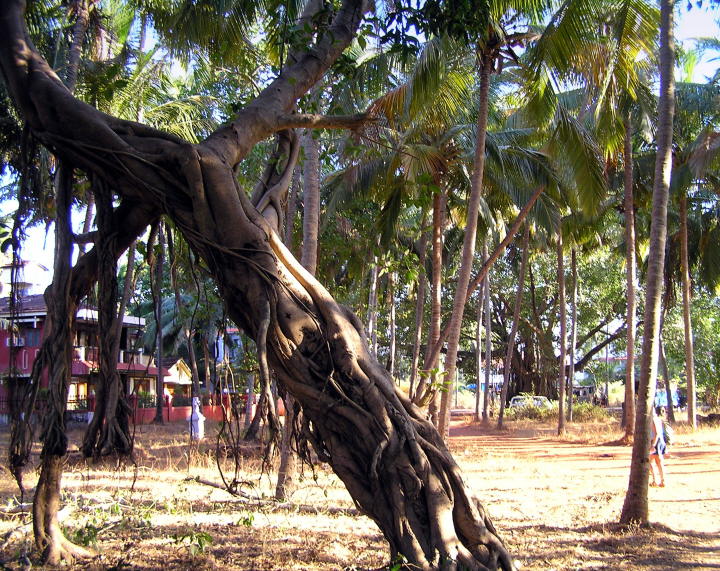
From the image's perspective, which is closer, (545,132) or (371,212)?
(545,132)

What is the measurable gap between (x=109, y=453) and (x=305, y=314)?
1972mm

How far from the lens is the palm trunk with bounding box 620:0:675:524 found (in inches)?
315

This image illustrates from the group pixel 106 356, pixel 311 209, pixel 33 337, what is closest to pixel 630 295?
pixel 311 209

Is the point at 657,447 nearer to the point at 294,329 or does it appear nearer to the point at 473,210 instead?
the point at 473,210

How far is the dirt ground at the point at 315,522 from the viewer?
5.95 meters

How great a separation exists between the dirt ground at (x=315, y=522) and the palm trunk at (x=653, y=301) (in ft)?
1.38

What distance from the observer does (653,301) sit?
827 cm

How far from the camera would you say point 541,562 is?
6.22 meters

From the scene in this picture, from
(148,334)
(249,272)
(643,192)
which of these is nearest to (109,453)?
(249,272)

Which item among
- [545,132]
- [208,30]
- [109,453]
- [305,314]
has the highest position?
[545,132]

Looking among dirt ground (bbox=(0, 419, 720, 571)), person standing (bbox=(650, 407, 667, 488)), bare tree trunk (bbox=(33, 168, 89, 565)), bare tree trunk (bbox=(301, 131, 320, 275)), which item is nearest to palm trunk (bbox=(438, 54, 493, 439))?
dirt ground (bbox=(0, 419, 720, 571))

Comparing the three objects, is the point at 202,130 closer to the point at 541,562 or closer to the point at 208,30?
the point at 208,30

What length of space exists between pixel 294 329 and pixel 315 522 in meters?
3.91

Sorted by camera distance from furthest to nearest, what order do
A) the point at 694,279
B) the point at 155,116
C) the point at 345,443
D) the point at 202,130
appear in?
the point at 694,279 < the point at 202,130 < the point at 155,116 < the point at 345,443
